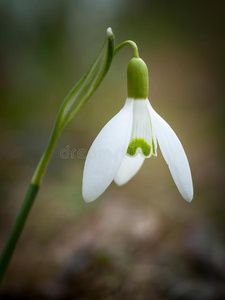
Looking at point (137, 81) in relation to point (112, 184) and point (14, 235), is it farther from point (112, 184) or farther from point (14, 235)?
point (112, 184)

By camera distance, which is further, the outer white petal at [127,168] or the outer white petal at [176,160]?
the outer white petal at [127,168]

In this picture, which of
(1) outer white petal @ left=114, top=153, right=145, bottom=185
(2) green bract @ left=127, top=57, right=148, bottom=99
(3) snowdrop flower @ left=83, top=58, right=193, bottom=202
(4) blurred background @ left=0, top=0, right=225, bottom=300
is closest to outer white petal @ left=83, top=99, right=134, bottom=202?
(3) snowdrop flower @ left=83, top=58, right=193, bottom=202

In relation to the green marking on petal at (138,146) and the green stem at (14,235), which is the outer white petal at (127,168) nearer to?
the green marking on petal at (138,146)

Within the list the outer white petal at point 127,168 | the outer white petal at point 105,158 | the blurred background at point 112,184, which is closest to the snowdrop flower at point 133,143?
the outer white petal at point 105,158

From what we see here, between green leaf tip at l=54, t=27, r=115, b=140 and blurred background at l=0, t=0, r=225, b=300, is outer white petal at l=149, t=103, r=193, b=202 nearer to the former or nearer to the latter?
green leaf tip at l=54, t=27, r=115, b=140

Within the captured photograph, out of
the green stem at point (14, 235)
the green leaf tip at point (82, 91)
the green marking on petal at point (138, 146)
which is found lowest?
the green stem at point (14, 235)

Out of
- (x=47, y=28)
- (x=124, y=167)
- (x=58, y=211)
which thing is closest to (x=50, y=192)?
(x=58, y=211)

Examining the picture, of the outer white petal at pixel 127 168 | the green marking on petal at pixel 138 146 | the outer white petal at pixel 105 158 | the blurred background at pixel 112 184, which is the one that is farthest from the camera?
the blurred background at pixel 112 184
